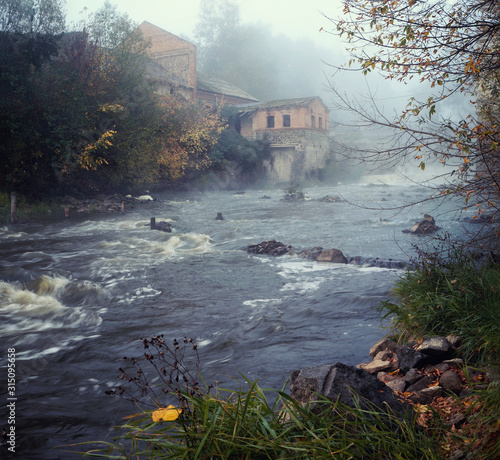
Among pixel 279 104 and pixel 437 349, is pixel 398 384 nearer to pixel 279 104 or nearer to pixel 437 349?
pixel 437 349

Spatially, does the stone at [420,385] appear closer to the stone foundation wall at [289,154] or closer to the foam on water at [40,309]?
the foam on water at [40,309]

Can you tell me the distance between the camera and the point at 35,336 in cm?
716

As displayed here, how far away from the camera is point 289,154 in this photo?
44.4m

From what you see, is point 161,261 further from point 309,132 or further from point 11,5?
point 309,132

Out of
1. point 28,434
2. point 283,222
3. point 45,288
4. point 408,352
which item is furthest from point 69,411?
point 283,222

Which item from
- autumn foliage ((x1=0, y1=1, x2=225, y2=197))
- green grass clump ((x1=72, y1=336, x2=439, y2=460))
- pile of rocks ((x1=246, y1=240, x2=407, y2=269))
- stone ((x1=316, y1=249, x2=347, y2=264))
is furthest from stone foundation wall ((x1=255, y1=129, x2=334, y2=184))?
green grass clump ((x1=72, y1=336, x2=439, y2=460))

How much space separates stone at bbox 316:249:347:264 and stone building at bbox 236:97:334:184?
31.4 meters

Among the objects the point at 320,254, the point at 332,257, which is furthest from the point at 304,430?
the point at 320,254

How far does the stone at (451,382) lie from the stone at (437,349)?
570 mm

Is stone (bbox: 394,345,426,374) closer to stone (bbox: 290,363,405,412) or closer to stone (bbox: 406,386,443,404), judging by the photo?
stone (bbox: 406,386,443,404)

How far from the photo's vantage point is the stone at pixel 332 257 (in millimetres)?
12391

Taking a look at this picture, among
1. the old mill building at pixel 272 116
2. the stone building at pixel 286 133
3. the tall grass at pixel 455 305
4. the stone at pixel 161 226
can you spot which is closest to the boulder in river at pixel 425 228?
the stone at pixel 161 226

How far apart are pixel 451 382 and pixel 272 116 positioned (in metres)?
42.8

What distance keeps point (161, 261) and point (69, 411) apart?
8382mm
